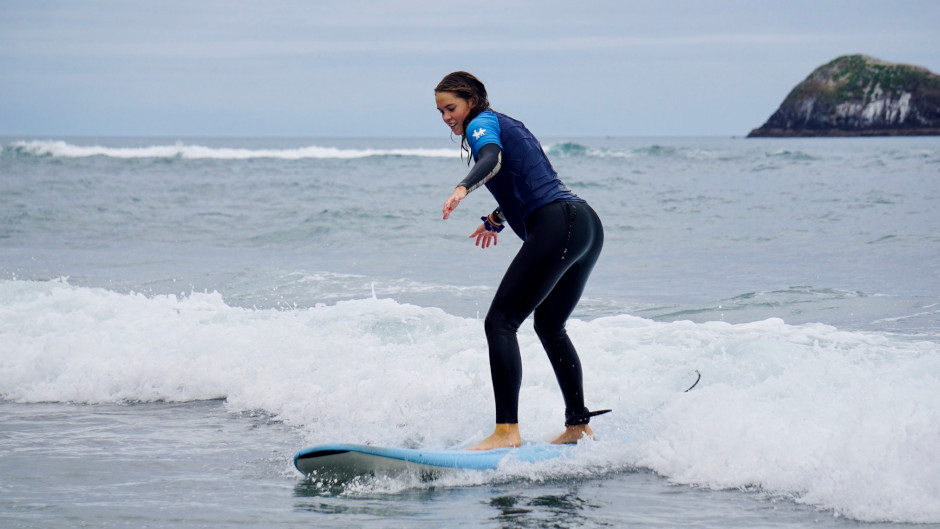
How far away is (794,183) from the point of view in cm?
2809

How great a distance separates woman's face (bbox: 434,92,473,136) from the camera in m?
4.53

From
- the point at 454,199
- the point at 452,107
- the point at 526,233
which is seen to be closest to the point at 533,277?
the point at 526,233

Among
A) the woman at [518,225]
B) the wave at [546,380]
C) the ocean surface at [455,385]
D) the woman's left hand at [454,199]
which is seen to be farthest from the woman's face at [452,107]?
the wave at [546,380]

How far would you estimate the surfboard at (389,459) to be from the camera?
14.3ft

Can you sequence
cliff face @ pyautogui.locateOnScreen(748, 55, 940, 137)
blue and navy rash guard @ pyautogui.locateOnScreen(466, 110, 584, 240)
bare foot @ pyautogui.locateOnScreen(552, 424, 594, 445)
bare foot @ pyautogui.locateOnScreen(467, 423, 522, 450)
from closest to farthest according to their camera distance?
blue and navy rash guard @ pyautogui.locateOnScreen(466, 110, 584, 240)
bare foot @ pyautogui.locateOnScreen(467, 423, 522, 450)
bare foot @ pyautogui.locateOnScreen(552, 424, 594, 445)
cliff face @ pyautogui.locateOnScreen(748, 55, 940, 137)

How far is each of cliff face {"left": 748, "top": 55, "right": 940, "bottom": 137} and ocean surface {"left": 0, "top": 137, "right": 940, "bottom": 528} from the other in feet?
394

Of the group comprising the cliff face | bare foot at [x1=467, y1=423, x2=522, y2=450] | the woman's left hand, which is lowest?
bare foot at [x1=467, y1=423, x2=522, y2=450]

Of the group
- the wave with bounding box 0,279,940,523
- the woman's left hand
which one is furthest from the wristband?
the wave with bounding box 0,279,940,523

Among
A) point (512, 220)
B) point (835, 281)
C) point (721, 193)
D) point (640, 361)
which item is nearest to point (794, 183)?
point (721, 193)

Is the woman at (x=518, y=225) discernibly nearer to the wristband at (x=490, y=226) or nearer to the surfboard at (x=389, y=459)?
the surfboard at (x=389, y=459)

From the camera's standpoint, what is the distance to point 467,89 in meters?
4.53

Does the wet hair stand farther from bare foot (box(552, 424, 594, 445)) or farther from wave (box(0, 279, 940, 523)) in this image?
wave (box(0, 279, 940, 523))

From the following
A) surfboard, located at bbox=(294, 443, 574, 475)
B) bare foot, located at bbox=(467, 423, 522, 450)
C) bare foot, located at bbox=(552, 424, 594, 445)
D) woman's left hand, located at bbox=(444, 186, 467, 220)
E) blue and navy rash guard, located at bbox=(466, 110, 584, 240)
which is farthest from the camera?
bare foot, located at bbox=(552, 424, 594, 445)

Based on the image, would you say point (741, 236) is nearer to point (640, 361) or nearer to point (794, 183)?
point (640, 361)
